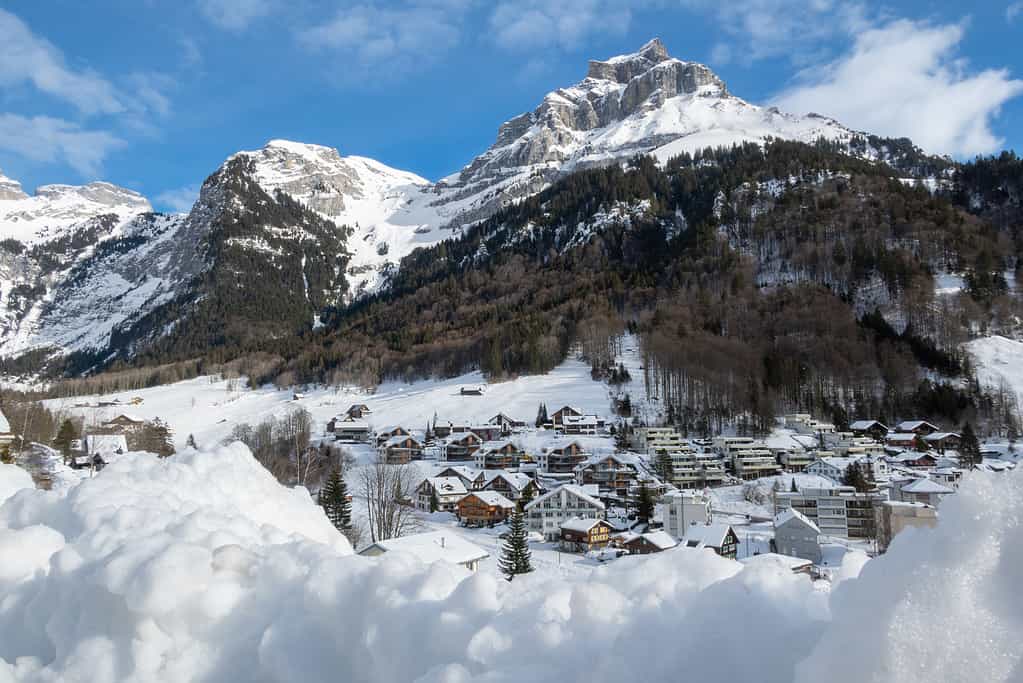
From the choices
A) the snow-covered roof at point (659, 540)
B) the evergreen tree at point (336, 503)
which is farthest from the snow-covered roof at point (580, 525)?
the evergreen tree at point (336, 503)

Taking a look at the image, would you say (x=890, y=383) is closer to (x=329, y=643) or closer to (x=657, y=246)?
(x=657, y=246)

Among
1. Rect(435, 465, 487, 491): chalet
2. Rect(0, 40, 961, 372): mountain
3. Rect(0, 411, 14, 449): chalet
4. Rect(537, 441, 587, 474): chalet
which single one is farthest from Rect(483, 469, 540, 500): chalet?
Rect(0, 40, 961, 372): mountain

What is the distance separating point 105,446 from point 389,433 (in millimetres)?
19610

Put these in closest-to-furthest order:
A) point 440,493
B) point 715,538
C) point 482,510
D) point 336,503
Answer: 1. point 336,503
2. point 715,538
3. point 482,510
4. point 440,493

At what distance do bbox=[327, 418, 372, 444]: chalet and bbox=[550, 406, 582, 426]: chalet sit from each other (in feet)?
49.3

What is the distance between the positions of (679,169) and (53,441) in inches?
4308

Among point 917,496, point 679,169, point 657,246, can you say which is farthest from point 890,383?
point 679,169

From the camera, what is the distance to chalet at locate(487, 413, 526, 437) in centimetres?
5169

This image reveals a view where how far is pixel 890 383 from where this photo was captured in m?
58.4

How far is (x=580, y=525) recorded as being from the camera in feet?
88.6

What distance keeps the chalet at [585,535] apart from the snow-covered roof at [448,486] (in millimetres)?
9317

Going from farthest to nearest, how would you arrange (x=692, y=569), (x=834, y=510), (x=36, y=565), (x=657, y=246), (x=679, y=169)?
1. (x=679, y=169)
2. (x=657, y=246)
3. (x=834, y=510)
4. (x=36, y=565)
5. (x=692, y=569)

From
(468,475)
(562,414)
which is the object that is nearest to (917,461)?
(562,414)

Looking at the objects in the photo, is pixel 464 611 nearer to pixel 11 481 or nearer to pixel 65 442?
pixel 11 481
